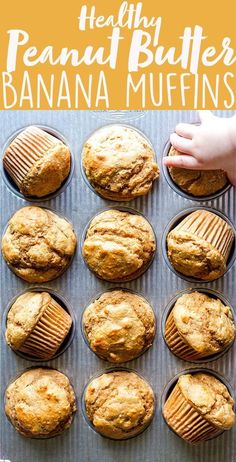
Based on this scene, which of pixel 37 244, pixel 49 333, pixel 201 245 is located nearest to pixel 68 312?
pixel 49 333

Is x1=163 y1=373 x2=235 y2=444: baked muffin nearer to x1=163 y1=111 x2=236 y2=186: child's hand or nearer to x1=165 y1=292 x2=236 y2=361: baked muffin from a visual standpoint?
x1=165 y1=292 x2=236 y2=361: baked muffin

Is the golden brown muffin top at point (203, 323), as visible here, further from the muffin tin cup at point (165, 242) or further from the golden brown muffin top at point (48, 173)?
the golden brown muffin top at point (48, 173)

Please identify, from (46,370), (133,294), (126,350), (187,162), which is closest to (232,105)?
(187,162)

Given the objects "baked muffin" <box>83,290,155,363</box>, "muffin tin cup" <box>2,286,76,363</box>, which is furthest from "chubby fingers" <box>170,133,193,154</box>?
"muffin tin cup" <box>2,286,76,363</box>

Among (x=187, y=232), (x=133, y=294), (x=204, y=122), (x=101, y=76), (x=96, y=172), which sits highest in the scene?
(x=101, y=76)

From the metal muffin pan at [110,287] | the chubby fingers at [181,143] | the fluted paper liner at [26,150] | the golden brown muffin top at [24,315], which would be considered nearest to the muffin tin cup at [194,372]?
the metal muffin pan at [110,287]

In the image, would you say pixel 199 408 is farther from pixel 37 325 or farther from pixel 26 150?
pixel 26 150

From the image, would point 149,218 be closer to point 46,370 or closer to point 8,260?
point 8,260

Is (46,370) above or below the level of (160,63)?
below
